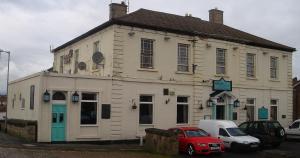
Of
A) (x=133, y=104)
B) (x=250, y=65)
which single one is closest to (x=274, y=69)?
(x=250, y=65)

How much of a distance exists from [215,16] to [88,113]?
16.6 m

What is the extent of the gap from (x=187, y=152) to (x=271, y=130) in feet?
23.7

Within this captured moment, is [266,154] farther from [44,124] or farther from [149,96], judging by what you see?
[44,124]

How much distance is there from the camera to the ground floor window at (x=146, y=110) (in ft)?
90.1

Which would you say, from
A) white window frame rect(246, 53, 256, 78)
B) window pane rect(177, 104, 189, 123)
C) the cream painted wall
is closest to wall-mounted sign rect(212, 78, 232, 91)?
window pane rect(177, 104, 189, 123)

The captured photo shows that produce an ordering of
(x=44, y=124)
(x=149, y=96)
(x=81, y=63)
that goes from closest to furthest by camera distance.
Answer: (x=44, y=124)
(x=149, y=96)
(x=81, y=63)

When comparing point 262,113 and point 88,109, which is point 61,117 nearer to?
point 88,109

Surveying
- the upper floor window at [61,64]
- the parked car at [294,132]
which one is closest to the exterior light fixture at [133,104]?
the parked car at [294,132]

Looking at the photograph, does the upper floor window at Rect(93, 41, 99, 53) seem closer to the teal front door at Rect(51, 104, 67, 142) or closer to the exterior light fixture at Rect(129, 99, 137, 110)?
the exterior light fixture at Rect(129, 99, 137, 110)

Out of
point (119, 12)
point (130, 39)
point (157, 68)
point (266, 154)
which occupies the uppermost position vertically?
point (119, 12)

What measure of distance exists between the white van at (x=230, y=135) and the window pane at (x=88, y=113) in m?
6.47

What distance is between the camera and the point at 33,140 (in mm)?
24188

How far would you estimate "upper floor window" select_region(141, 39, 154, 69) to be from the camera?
27945 millimetres

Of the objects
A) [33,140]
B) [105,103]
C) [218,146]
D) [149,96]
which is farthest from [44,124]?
[218,146]
